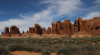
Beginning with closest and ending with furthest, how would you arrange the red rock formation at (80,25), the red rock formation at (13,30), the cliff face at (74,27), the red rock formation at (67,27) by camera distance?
the cliff face at (74,27), the red rock formation at (80,25), the red rock formation at (67,27), the red rock formation at (13,30)

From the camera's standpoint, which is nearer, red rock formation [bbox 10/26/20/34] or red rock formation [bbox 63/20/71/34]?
red rock formation [bbox 63/20/71/34]

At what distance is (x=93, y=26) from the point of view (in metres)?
38.8

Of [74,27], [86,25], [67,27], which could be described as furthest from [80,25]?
[67,27]

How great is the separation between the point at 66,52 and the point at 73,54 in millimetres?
635

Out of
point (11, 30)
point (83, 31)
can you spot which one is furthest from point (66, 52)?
point (11, 30)

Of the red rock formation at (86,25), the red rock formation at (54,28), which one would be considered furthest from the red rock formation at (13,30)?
the red rock formation at (86,25)

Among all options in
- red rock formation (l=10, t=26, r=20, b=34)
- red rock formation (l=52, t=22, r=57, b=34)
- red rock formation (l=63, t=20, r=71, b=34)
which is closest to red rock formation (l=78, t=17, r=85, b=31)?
red rock formation (l=63, t=20, r=71, b=34)

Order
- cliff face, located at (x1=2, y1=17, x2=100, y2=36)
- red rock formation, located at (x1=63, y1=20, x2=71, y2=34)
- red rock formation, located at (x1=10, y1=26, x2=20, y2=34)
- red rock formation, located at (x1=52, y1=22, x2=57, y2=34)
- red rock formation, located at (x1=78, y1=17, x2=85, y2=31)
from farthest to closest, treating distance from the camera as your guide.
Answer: red rock formation, located at (x1=10, y1=26, x2=20, y2=34) → red rock formation, located at (x1=52, y1=22, x2=57, y2=34) → red rock formation, located at (x1=63, y1=20, x2=71, y2=34) → red rock formation, located at (x1=78, y1=17, x2=85, y2=31) → cliff face, located at (x1=2, y1=17, x2=100, y2=36)

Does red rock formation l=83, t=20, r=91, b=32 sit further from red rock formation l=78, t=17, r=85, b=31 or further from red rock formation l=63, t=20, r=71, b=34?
red rock formation l=63, t=20, r=71, b=34

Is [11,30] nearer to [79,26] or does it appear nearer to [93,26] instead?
[79,26]

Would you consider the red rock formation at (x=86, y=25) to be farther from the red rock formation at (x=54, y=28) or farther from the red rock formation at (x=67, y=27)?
the red rock formation at (x=54, y=28)

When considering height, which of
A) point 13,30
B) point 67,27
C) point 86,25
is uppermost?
point 86,25

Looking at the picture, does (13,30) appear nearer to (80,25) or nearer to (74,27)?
(74,27)

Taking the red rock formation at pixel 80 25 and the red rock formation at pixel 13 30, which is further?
the red rock formation at pixel 13 30
